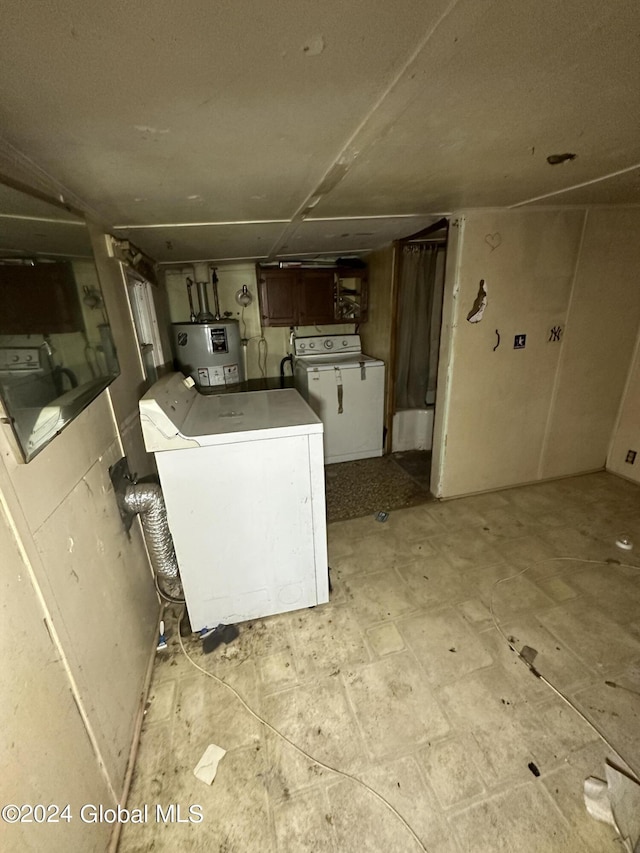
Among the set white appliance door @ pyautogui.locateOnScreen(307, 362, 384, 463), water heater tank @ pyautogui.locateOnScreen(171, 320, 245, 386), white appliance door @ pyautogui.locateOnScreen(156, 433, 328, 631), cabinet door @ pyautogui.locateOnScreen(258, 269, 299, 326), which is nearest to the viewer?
white appliance door @ pyautogui.locateOnScreen(156, 433, 328, 631)

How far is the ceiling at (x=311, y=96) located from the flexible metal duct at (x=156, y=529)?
1.20 m

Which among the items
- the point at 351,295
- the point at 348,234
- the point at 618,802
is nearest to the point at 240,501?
the point at 618,802

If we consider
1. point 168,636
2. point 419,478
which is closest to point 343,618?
point 168,636

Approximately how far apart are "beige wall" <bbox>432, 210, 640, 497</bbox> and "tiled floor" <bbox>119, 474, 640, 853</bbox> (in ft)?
2.69

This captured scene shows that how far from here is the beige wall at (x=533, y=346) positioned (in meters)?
2.26

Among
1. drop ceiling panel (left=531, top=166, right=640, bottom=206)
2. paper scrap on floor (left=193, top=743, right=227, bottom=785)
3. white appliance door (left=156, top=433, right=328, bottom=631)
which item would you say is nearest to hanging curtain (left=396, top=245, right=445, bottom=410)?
drop ceiling panel (left=531, top=166, right=640, bottom=206)

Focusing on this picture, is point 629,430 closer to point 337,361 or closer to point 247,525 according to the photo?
point 337,361

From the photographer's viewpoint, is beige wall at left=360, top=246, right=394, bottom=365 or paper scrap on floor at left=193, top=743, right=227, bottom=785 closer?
paper scrap on floor at left=193, top=743, right=227, bottom=785

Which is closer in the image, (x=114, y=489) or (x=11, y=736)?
(x=11, y=736)

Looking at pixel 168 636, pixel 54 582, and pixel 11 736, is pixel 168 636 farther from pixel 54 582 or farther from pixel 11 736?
pixel 11 736

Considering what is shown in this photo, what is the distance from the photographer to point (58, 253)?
3.56 ft

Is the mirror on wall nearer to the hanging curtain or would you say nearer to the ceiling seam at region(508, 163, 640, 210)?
the ceiling seam at region(508, 163, 640, 210)

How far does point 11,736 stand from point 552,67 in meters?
1.80

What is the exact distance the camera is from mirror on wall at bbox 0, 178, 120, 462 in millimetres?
806
